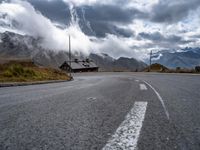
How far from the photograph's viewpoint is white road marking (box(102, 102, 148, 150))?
3086mm

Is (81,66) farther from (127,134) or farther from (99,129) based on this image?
(127,134)

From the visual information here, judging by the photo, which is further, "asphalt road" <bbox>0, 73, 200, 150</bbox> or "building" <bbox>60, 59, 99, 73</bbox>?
"building" <bbox>60, 59, 99, 73</bbox>

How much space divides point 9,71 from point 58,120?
74.8ft

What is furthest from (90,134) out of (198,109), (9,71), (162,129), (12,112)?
(9,71)

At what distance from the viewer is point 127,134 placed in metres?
3.64

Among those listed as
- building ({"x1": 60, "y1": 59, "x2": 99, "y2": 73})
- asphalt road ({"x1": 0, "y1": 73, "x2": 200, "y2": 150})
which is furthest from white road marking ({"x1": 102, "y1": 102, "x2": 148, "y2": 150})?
building ({"x1": 60, "y1": 59, "x2": 99, "y2": 73})

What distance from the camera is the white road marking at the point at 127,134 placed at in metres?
3.09

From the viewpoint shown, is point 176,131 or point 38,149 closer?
point 38,149

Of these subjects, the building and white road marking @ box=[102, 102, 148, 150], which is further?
the building

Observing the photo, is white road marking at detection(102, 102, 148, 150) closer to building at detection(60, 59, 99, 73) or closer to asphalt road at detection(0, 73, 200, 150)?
asphalt road at detection(0, 73, 200, 150)

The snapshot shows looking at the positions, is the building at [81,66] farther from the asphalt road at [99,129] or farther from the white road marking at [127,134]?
the white road marking at [127,134]

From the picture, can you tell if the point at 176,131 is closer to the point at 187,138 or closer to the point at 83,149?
the point at 187,138

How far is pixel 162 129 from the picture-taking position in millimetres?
3965

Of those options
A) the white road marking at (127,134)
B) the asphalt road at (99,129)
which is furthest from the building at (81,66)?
the white road marking at (127,134)
